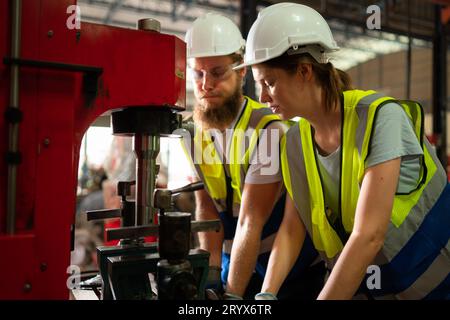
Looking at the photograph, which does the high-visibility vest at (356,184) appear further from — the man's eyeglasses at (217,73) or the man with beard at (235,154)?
the man's eyeglasses at (217,73)

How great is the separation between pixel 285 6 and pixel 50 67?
2.22ft

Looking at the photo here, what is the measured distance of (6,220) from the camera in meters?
0.74

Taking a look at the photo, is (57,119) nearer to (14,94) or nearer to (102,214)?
(14,94)

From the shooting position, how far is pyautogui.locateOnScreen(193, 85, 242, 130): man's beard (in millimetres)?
1503

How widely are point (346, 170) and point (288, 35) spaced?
15.2 inches

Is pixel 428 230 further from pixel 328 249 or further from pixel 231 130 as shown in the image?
pixel 231 130

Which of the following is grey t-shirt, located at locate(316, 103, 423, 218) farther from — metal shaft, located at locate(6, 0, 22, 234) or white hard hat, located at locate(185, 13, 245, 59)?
metal shaft, located at locate(6, 0, 22, 234)

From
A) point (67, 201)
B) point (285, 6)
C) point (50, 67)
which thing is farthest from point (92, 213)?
point (285, 6)

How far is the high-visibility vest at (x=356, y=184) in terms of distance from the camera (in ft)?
3.46

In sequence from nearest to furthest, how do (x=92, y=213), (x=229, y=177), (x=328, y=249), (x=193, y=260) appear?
(x=193, y=260) → (x=92, y=213) → (x=328, y=249) → (x=229, y=177)

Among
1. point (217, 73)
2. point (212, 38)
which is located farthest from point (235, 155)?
point (212, 38)

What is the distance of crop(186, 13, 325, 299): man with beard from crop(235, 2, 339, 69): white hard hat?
1.10ft
